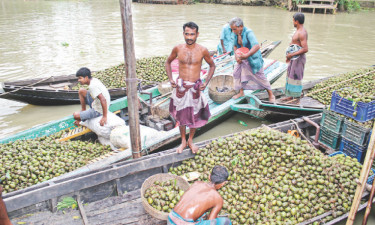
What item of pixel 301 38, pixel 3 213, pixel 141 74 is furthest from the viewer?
pixel 141 74

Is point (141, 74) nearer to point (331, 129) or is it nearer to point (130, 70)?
point (130, 70)

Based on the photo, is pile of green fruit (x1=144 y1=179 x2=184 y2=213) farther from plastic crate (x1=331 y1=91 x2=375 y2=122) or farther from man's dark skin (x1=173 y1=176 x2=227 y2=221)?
plastic crate (x1=331 y1=91 x2=375 y2=122)

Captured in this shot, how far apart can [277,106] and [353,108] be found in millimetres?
1606

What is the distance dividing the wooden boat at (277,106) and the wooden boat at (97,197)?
7.93 feet

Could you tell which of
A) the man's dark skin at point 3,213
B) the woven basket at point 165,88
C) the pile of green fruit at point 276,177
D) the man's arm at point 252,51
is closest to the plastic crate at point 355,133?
the pile of green fruit at point 276,177

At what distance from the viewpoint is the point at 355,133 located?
3.95 meters

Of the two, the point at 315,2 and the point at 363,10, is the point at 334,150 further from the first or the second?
the point at 363,10

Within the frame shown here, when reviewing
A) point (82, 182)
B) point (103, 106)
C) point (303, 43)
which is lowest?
point (82, 182)

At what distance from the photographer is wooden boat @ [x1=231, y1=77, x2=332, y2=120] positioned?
5.47 metres

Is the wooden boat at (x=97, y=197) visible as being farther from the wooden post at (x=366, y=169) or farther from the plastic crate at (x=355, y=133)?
the plastic crate at (x=355, y=133)

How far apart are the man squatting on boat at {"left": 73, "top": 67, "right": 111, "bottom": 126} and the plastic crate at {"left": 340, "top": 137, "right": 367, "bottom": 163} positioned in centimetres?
359

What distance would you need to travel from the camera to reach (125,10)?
293 centimetres

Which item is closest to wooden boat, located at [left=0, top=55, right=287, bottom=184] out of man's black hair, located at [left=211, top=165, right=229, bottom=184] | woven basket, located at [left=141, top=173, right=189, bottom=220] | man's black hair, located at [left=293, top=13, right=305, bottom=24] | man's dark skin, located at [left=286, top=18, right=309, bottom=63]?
woven basket, located at [left=141, top=173, right=189, bottom=220]

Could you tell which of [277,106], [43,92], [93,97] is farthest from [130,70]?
[43,92]
